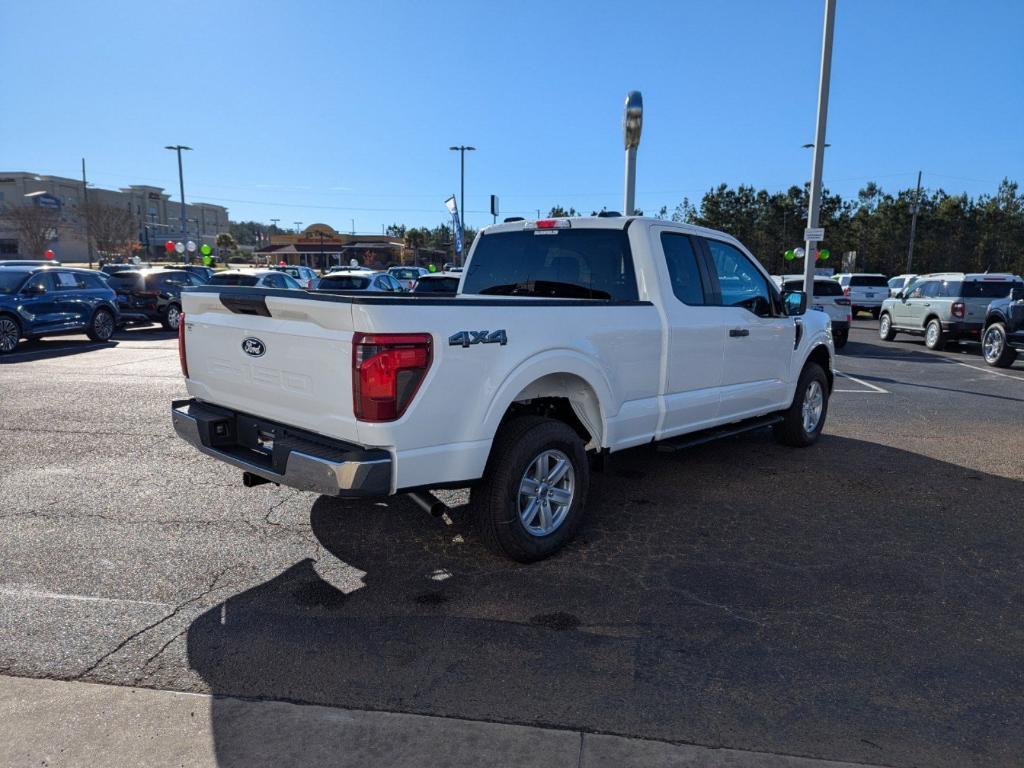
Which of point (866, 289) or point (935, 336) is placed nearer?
point (935, 336)

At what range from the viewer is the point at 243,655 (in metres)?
3.16

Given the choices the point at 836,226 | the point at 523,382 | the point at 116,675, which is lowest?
the point at 116,675

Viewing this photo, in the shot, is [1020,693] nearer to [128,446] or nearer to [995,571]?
[995,571]

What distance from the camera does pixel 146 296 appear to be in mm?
18203

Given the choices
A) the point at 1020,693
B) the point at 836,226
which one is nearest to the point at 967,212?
the point at 836,226

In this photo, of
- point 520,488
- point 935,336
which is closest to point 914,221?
point 935,336

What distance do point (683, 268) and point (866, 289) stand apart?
26.6m

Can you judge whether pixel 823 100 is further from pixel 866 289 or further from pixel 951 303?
pixel 866 289

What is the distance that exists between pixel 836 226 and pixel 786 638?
162 feet

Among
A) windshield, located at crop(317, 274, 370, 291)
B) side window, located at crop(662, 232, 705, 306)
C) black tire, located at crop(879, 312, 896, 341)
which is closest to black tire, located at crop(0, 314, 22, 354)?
windshield, located at crop(317, 274, 370, 291)

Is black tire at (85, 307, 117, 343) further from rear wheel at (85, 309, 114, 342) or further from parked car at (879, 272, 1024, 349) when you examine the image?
parked car at (879, 272, 1024, 349)

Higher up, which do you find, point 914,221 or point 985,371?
point 914,221

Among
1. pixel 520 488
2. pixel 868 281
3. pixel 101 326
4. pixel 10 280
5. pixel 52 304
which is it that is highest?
pixel 868 281

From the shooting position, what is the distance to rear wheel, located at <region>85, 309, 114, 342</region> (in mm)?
15164
